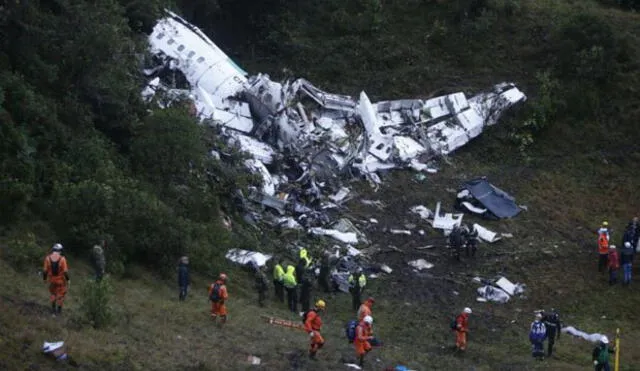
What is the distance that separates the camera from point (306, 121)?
3112 cm

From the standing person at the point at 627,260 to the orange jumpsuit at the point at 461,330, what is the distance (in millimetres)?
6518

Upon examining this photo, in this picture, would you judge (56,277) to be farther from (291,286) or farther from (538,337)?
(538,337)

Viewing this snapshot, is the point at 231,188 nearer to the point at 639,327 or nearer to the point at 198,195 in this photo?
the point at 198,195

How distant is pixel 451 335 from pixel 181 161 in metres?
7.51

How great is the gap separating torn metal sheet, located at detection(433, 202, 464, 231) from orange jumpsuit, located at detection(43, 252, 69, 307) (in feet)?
44.5

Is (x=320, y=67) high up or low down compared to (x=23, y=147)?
up

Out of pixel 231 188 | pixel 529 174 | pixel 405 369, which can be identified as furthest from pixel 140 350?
pixel 529 174

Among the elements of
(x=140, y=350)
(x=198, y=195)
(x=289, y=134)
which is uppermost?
(x=289, y=134)

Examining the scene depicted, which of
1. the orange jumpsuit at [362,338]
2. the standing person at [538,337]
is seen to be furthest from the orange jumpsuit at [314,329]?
the standing person at [538,337]

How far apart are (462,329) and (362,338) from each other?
2925 mm

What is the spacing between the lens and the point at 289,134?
1189 inches

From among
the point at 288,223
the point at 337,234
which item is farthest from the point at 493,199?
the point at 288,223

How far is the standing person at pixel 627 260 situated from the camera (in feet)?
82.1

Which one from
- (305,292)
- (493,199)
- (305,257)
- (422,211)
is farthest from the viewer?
(493,199)
